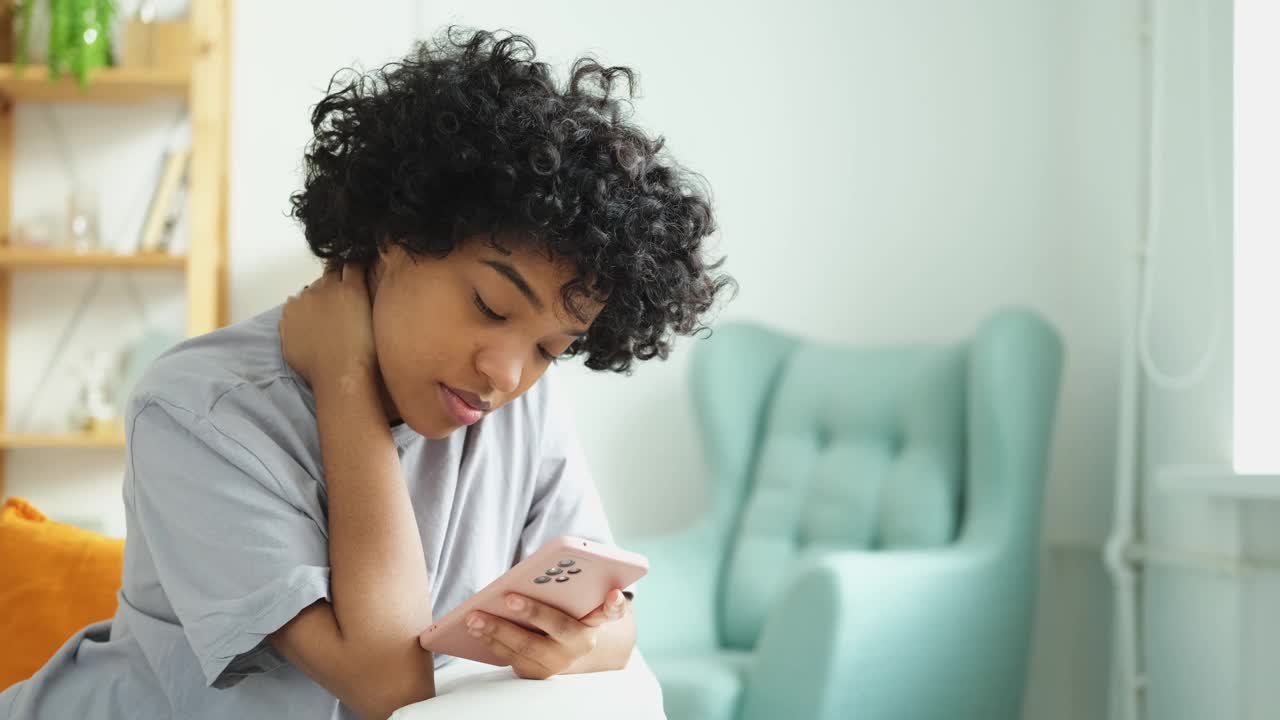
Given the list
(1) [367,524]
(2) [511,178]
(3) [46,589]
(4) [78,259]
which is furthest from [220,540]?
(4) [78,259]

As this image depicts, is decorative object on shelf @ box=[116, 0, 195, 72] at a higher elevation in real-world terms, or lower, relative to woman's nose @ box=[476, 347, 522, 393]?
higher

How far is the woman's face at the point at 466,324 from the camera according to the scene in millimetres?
961

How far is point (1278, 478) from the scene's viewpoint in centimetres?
166

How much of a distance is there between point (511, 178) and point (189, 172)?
91.4 inches

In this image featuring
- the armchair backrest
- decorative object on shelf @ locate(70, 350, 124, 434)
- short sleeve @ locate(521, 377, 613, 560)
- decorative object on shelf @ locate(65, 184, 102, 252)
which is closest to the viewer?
short sleeve @ locate(521, 377, 613, 560)

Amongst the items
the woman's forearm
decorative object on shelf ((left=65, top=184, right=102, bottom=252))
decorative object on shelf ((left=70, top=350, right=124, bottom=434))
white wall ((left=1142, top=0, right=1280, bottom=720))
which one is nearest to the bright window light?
white wall ((left=1142, top=0, right=1280, bottom=720))

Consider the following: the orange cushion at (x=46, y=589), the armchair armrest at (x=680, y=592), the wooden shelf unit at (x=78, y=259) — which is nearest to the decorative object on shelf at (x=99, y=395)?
the wooden shelf unit at (x=78, y=259)

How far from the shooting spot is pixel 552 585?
863mm

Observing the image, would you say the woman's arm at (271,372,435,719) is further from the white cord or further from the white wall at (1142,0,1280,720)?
the white cord

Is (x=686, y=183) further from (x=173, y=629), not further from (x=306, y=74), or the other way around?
(x=306, y=74)

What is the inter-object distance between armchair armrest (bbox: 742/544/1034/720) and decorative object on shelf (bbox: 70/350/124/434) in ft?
6.19

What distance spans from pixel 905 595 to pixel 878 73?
152 centimetres

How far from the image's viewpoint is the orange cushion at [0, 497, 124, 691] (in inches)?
53.0

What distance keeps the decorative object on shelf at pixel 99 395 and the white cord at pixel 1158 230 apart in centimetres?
239
